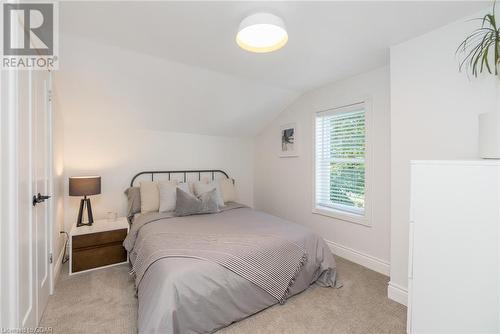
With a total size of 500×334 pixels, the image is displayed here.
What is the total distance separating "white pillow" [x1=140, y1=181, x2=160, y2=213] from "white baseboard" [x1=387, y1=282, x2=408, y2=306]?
283cm

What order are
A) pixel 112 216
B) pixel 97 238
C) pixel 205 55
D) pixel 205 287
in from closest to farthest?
pixel 205 287 < pixel 205 55 < pixel 97 238 < pixel 112 216

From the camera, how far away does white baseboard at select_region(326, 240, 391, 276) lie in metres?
2.61

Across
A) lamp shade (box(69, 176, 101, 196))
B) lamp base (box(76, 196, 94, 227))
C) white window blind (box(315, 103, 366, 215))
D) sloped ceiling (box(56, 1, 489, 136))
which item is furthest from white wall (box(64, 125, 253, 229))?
white window blind (box(315, 103, 366, 215))

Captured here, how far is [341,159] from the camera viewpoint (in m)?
3.13

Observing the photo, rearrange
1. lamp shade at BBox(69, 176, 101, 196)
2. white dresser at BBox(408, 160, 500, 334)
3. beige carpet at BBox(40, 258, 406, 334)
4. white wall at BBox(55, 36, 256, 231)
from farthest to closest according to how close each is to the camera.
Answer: lamp shade at BBox(69, 176, 101, 196) → white wall at BBox(55, 36, 256, 231) → beige carpet at BBox(40, 258, 406, 334) → white dresser at BBox(408, 160, 500, 334)

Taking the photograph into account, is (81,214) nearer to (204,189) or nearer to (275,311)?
(204,189)

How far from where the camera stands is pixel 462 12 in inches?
67.9

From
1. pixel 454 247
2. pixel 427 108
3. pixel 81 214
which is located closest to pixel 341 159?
pixel 427 108

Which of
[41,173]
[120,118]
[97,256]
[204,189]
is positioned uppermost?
[120,118]

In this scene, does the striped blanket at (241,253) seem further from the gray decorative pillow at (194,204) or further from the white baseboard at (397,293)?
the white baseboard at (397,293)

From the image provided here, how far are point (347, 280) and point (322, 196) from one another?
4.02ft

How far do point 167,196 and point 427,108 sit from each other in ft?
9.98

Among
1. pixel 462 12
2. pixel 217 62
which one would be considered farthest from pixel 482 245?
pixel 217 62

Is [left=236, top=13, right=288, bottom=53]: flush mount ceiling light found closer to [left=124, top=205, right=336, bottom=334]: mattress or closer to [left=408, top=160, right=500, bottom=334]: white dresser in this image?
[left=408, top=160, right=500, bottom=334]: white dresser
